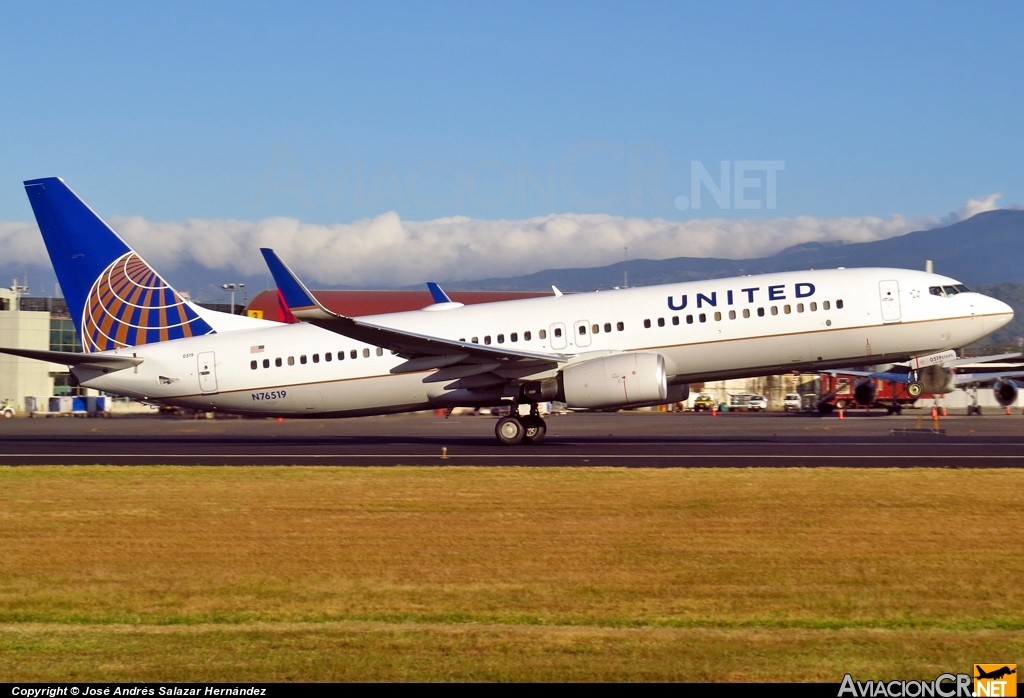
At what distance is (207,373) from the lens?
29094 millimetres

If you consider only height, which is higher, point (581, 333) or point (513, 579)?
point (581, 333)

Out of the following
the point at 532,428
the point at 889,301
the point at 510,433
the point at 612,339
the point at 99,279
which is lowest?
the point at 510,433

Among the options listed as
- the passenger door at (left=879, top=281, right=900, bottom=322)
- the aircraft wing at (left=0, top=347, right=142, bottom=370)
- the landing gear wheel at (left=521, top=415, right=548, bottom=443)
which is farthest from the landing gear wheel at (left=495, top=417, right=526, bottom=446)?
the aircraft wing at (left=0, top=347, right=142, bottom=370)

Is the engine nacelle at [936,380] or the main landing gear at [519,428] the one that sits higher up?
the engine nacelle at [936,380]

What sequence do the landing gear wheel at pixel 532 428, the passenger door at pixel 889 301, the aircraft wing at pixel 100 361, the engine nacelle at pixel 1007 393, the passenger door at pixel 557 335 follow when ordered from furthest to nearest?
1. the engine nacelle at pixel 1007 393
2. the landing gear wheel at pixel 532 428
3. the aircraft wing at pixel 100 361
4. the passenger door at pixel 557 335
5. the passenger door at pixel 889 301

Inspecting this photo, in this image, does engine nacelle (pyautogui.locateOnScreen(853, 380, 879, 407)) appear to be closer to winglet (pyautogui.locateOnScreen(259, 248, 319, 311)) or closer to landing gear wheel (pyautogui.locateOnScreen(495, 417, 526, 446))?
landing gear wheel (pyautogui.locateOnScreen(495, 417, 526, 446))

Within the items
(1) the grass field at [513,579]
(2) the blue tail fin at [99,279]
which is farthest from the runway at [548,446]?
(1) the grass field at [513,579]

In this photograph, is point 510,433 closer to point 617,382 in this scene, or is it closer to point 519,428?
point 519,428

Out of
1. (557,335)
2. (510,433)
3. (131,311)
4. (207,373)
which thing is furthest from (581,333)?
(131,311)

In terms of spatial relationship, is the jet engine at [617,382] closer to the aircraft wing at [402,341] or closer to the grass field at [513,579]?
the aircraft wing at [402,341]

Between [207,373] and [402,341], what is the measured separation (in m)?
6.49

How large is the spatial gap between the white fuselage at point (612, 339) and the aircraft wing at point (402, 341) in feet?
1.85

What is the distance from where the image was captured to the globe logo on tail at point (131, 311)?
29.5 meters

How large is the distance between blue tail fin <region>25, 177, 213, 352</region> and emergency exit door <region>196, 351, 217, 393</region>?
144cm
